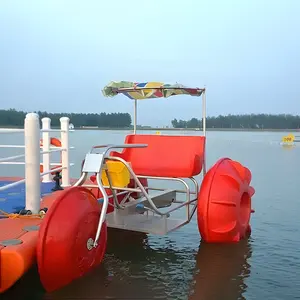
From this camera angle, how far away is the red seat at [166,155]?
24.6 ft

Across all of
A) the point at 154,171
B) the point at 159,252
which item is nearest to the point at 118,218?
the point at 159,252

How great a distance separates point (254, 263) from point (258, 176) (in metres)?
11.3

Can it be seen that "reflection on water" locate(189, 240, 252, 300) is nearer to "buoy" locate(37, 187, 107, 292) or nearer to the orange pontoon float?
the orange pontoon float

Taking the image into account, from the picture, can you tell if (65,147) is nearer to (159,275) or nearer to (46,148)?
(46,148)

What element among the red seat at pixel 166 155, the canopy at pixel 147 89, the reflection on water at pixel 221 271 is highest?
the canopy at pixel 147 89

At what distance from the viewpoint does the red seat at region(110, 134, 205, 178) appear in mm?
7488

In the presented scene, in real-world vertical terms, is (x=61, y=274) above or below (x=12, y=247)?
below

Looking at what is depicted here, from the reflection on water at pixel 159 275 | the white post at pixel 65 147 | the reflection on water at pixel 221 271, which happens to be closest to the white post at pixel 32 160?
the reflection on water at pixel 159 275

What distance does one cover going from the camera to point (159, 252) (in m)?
6.78

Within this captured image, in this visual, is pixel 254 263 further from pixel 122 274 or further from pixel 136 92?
pixel 136 92

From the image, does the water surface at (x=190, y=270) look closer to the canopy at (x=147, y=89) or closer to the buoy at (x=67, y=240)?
the buoy at (x=67, y=240)

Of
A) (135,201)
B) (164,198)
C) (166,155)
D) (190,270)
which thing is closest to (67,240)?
(190,270)

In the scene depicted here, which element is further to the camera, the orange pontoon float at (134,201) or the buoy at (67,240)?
the orange pontoon float at (134,201)

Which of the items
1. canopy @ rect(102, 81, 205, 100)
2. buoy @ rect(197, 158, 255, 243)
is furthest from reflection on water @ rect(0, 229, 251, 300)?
canopy @ rect(102, 81, 205, 100)
